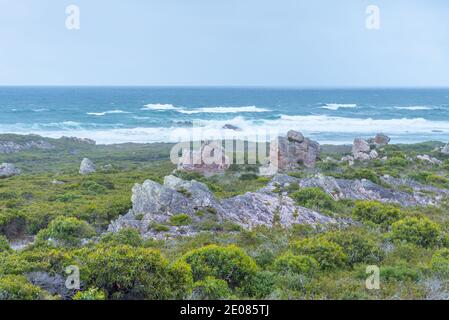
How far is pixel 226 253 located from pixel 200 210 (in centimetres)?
653

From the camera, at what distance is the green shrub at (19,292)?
5.82 m

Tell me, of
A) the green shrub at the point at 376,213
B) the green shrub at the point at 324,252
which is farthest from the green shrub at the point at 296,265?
the green shrub at the point at 376,213

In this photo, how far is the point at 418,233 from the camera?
1087cm

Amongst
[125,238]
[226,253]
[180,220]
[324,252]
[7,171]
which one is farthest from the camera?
[7,171]

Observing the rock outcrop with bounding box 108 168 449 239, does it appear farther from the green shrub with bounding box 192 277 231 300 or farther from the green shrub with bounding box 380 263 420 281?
the green shrub with bounding box 380 263 420 281

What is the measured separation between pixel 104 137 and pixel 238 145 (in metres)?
27.0

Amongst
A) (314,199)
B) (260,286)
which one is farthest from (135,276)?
(314,199)

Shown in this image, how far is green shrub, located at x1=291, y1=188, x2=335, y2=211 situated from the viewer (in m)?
15.8

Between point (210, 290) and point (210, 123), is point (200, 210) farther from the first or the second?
point (210, 123)

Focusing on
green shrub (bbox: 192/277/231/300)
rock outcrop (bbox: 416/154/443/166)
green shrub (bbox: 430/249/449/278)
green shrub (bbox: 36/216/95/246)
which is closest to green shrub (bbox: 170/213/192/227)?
green shrub (bbox: 36/216/95/246)

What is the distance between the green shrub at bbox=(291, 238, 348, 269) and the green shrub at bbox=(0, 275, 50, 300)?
17.5ft

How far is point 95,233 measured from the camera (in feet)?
40.5

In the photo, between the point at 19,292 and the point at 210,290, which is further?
the point at 210,290

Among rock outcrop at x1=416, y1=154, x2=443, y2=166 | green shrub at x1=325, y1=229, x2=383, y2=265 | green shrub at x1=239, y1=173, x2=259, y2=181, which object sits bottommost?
green shrub at x1=239, y1=173, x2=259, y2=181
